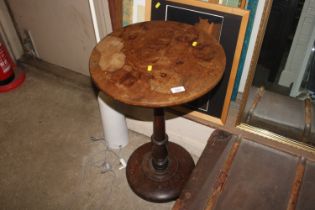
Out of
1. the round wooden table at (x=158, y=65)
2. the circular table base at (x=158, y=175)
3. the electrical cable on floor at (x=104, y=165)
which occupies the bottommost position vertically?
the electrical cable on floor at (x=104, y=165)

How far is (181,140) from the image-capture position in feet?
6.82

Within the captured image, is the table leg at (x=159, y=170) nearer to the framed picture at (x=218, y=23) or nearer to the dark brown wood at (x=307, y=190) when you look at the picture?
the framed picture at (x=218, y=23)

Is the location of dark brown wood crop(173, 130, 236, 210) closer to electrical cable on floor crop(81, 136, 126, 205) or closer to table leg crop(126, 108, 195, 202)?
table leg crop(126, 108, 195, 202)

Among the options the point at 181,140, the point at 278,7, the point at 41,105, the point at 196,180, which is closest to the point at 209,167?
the point at 196,180

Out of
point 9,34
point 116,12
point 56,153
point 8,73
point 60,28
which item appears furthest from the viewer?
point 9,34

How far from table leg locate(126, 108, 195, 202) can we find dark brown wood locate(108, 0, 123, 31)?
0.76 m

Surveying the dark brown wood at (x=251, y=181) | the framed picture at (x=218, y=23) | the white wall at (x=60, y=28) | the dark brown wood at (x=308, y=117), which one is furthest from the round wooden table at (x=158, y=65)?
the white wall at (x=60, y=28)

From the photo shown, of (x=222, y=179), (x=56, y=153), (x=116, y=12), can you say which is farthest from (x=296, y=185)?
(x=56, y=153)

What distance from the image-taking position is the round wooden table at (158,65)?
1181 millimetres

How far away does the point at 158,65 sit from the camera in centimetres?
130

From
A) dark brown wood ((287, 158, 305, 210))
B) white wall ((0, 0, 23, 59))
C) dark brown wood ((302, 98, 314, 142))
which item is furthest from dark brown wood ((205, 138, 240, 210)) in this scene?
white wall ((0, 0, 23, 59))

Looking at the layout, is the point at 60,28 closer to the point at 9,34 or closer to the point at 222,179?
the point at 9,34

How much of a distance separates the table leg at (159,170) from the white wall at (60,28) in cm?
106

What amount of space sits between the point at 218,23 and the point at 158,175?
1004mm
